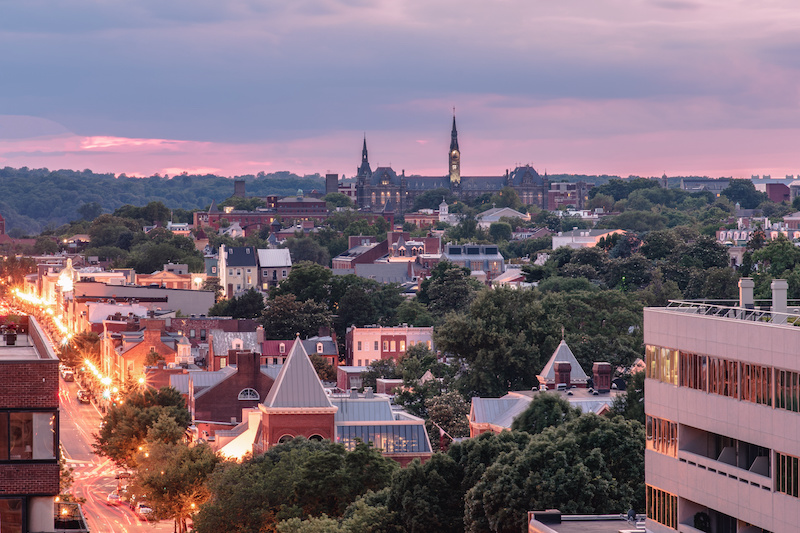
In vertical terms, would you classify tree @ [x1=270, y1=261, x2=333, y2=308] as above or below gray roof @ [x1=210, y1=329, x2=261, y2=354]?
above

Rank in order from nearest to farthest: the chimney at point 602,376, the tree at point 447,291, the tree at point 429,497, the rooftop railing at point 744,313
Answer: the rooftop railing at point 744,313, the tree at point 429,497, the chimney at point 602,376, the tree at point 447,291

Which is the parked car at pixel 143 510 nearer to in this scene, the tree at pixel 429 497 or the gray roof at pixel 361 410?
the gray roof at pixel 361 410

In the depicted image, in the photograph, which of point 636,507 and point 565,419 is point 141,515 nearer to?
point 565,419

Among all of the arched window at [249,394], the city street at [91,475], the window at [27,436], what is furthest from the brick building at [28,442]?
the arched window at [249,394]

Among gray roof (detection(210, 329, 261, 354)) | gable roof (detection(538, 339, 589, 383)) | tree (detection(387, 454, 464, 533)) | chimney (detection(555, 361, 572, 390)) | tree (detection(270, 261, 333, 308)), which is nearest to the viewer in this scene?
tree (detection(387, 454, 464, 533))

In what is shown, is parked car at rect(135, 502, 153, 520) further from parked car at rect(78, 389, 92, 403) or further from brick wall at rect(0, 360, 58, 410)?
parked car at rect(78, 389, 92, 403)

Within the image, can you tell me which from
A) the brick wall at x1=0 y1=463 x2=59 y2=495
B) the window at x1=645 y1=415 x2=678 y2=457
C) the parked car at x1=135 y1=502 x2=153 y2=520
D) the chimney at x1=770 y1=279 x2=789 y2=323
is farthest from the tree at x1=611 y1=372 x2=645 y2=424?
the brick wall at x1=0 y1=463 x2=59 y2=495

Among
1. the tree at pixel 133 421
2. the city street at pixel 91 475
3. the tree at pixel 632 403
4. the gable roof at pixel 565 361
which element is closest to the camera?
the tree at pixel 632 403
